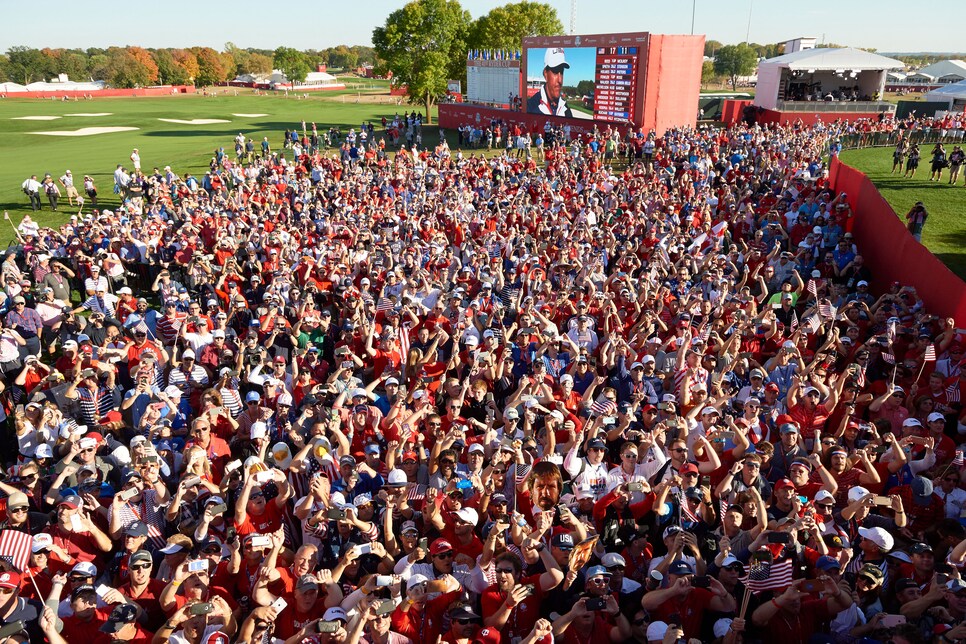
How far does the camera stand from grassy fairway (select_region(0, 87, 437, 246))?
30128mm

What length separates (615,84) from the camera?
101 feet

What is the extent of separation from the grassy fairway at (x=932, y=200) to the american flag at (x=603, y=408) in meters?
10.6

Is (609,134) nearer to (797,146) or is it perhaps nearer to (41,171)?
(797,146)

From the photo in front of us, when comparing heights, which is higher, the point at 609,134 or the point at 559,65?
the point at 559,65

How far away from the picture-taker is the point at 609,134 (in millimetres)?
29359

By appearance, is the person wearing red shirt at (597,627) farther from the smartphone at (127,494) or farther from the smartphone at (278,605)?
the smartphone at (127,494)

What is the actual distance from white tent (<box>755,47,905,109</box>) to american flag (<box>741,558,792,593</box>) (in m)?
42.5

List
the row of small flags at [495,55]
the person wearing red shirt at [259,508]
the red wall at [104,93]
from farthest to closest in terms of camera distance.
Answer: the red wall at [104,93], the row of small flags at [495,55], the person wearing red shirt at [259,508]

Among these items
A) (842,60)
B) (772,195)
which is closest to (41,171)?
(772,195)

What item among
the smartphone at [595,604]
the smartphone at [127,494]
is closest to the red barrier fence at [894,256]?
the smartphone at [595,604]

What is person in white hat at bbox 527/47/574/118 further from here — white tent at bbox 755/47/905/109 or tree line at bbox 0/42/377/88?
tree line at bbox 0/42/377/88

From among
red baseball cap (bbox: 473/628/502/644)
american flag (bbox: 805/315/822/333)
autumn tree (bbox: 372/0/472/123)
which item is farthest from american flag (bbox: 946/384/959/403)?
autumn tree (bbox: 372/0/472/123)

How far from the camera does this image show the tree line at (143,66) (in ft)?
325

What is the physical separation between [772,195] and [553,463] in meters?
14.3
